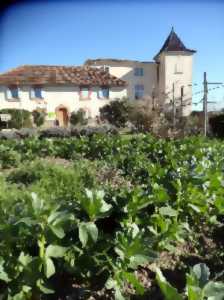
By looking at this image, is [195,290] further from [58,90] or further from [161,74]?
[161,74]

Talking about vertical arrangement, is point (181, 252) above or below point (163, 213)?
below

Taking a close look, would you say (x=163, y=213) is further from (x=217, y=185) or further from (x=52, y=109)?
(x=52, y=109)

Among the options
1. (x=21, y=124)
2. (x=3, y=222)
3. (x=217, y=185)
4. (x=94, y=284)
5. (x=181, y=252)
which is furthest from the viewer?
(x=21, y=124)

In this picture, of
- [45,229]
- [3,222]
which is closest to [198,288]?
[45,229]

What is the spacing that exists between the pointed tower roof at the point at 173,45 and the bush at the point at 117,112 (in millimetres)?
13764

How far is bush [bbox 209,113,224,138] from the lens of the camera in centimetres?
2516

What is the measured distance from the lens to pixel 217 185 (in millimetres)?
4461

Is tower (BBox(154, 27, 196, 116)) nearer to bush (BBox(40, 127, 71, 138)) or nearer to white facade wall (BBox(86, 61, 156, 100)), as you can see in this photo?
white facade wall (BBox(86, 61, 156, 100))

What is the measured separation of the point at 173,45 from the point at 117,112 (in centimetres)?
1640

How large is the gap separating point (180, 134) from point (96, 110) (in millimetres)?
26277

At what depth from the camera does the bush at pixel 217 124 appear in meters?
25.2

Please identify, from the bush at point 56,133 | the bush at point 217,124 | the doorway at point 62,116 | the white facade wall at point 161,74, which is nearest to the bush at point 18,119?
the doorway at point 62,116

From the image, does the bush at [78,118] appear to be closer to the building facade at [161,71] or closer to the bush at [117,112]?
the bush at [117,112]

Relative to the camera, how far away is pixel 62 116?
144 feet
